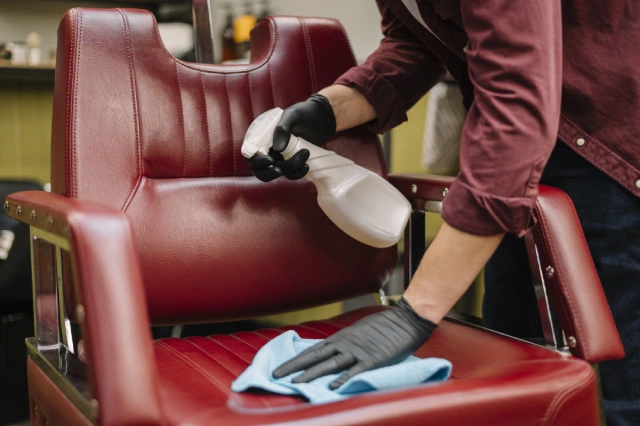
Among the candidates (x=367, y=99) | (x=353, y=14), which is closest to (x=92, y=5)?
(x=353, y=14)

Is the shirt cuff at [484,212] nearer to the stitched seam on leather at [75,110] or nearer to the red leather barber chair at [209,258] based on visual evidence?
the red leather barber chair at [209,258]

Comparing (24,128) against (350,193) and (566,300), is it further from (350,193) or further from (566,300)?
(566,300)

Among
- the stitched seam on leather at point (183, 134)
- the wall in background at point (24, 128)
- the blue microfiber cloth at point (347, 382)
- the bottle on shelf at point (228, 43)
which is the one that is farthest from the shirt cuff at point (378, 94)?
the wall in background at point (24, 128)

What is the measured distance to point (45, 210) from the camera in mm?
880

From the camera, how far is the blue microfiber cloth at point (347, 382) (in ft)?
2.83

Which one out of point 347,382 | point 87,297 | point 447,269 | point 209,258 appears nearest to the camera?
point 87,297

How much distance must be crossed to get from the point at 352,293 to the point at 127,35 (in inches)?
26.0

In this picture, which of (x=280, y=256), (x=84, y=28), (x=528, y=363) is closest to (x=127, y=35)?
(x=84, y=28)

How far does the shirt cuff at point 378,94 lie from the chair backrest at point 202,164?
1.9 inches

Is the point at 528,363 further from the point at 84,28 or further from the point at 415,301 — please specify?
the point at 84,28

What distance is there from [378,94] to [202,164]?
38 centimetres

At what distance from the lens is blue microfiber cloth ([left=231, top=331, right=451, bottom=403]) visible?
0.86 metres

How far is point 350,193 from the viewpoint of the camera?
1.24 m

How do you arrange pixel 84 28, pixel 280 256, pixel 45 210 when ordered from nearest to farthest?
pixel 45 210, pixel 84 28, pixel 280 256
